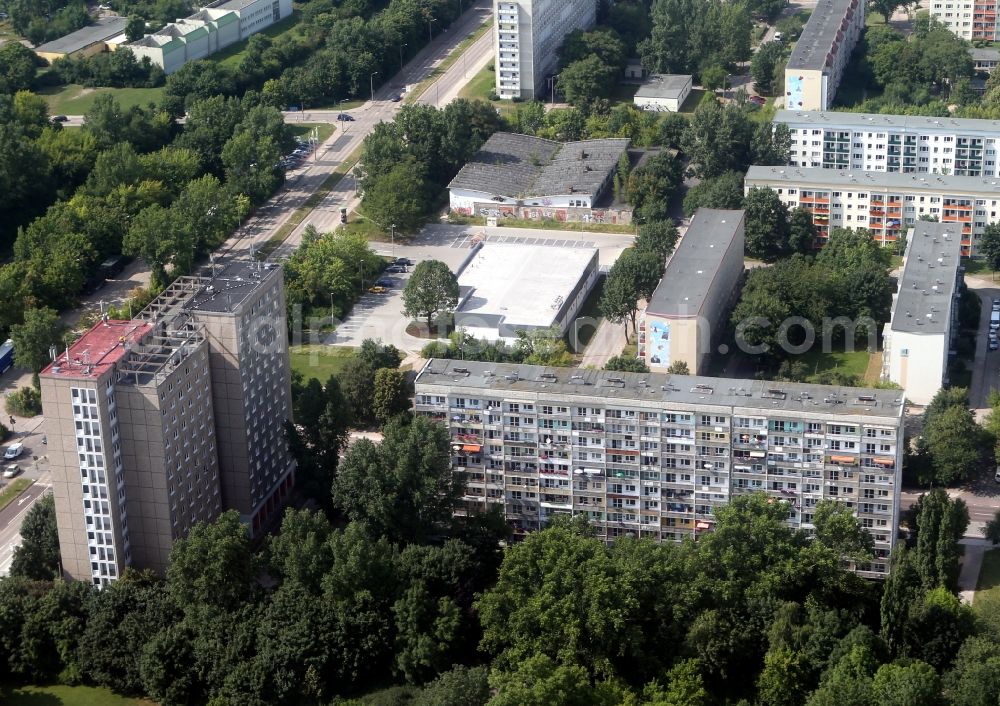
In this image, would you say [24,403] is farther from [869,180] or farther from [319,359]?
[869,180]

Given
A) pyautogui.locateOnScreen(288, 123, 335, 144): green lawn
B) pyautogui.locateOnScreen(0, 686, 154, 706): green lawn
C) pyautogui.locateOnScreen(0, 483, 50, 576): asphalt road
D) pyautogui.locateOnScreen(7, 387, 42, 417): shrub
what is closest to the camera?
pyautogui.locateOnScreen(0, 686, 154, 706): green lawn

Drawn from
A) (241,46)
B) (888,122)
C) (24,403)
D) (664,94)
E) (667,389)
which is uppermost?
(888,122)

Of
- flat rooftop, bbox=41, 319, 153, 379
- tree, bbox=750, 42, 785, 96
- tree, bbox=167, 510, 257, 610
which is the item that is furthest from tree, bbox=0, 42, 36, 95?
tree, bbox=167, 510, 257, 610

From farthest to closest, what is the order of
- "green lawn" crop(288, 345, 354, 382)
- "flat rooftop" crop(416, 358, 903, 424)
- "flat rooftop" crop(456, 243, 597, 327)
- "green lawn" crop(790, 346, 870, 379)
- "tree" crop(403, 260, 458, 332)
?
"flat rooftop" crop(456, 243, 597, 327)
"tree" crop(403, 260, 458, 332)
"green lawn" crop(288, 345, 354, 382)
"green lawn" crop(790, 346, 870, 379)
"flat rooftop" crop(416, 358, 903, 424)

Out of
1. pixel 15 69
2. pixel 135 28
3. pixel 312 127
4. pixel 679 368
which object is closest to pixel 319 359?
pixel 679 368

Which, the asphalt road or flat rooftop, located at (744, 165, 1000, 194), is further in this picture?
flat rooftop, located at (744, 165, 1000, 194)

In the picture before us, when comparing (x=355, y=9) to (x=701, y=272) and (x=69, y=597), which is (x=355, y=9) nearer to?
(x=701, y=272)

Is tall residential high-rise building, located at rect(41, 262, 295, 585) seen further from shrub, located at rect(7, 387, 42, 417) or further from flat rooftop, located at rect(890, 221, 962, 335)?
flat rooftop, located at rect(890, 221, 962, 335)
